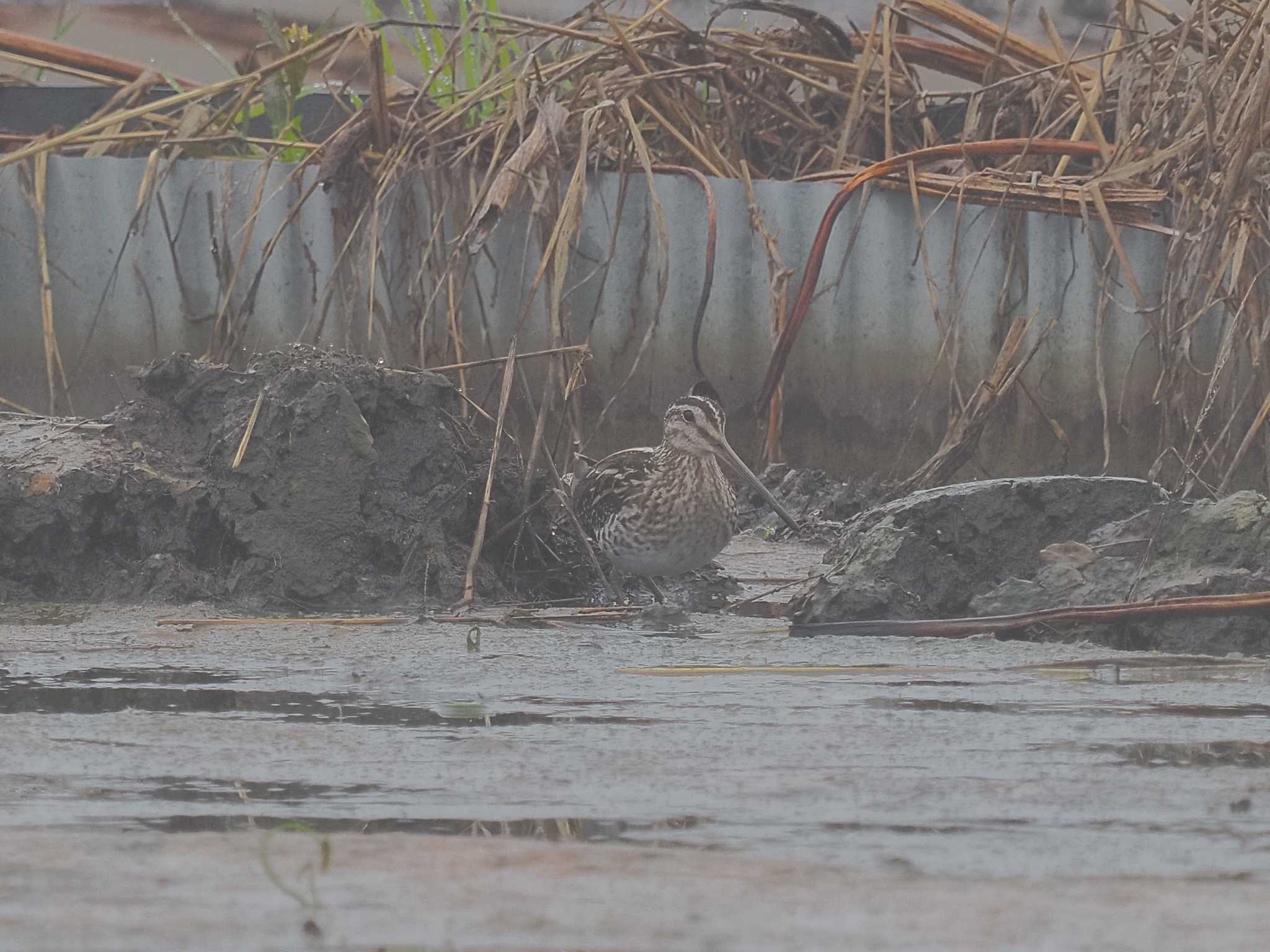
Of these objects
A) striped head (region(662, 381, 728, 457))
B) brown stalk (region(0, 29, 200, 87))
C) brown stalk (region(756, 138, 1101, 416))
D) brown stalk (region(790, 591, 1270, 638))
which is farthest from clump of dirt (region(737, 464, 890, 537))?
brown stalk (region(0, 29, 200, 87))

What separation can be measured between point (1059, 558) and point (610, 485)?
175cm

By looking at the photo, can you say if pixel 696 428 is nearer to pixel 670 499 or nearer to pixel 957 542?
pixel 670 499

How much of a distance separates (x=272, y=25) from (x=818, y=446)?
109 inches

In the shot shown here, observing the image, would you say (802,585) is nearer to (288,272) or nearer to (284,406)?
(284,406)

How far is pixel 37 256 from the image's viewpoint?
810 cm

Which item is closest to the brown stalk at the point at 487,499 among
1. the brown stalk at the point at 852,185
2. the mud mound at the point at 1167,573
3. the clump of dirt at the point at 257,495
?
the clump of dirt at the point at 257,495

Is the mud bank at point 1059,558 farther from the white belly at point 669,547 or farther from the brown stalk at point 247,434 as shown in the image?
the brown stalk at point 247,434

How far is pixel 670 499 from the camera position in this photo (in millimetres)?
6191

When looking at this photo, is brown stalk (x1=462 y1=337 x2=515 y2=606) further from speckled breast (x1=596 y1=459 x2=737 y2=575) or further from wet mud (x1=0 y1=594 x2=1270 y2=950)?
wet mud (x1=0 y1=594 x2=1270 y2=950)

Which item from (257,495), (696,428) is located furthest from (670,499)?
(257,495)

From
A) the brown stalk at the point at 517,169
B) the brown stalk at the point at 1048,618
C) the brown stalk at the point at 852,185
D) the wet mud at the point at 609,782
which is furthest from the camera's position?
the brown stalk at the point at 852,185

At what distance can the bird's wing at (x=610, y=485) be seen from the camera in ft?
21.2

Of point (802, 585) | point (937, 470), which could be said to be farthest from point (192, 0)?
point (802, 585)

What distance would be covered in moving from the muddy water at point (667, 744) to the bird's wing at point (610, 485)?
1287 millimetres
